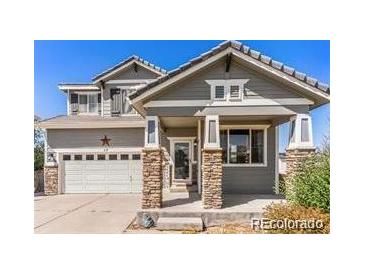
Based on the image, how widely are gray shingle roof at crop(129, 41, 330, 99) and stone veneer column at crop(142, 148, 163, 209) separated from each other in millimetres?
1662

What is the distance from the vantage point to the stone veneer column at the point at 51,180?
1235cm

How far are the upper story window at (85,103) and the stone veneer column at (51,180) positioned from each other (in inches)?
143

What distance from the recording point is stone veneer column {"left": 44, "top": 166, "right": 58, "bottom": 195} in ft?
40.5

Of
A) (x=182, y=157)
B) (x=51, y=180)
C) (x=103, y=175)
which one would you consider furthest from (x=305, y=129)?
(x=51, y=180)

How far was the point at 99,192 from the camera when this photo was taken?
12.4 metres

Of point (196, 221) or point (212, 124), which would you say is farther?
point (212, 124)

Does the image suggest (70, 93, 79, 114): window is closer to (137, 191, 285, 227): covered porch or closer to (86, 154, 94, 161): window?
(86, 154, 94, 161): window

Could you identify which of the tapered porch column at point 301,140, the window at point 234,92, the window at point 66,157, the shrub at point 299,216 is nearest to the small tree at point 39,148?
the window at point 66,157

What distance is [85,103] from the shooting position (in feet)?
49.6

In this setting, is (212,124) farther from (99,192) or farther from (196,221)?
(99,192)

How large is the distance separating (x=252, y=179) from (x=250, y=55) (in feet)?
15.7

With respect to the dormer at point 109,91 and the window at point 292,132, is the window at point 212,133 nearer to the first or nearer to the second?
the window at point 292,132
